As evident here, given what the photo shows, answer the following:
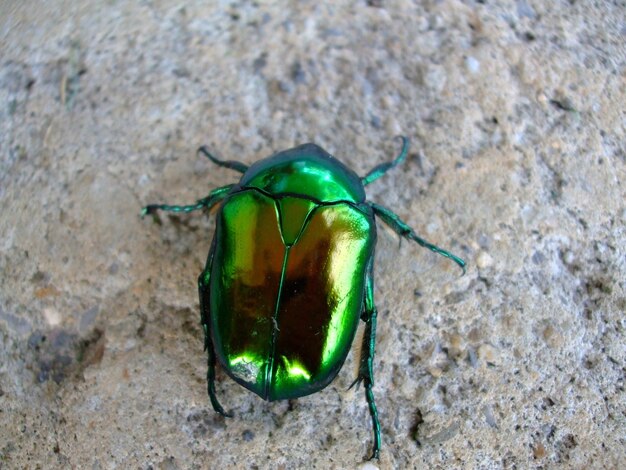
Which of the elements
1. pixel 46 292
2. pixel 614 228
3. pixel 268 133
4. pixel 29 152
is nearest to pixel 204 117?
pixel 268 133

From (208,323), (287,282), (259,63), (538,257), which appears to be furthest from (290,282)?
(259,63)

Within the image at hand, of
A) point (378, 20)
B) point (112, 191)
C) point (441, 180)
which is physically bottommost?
point (441, 180)

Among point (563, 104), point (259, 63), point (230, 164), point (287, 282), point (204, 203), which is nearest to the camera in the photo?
point (287, 282)

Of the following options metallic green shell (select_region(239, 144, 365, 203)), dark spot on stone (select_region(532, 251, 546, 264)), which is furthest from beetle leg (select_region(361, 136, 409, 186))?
dark spot on stone (select_region(532, 251, 546, 264))

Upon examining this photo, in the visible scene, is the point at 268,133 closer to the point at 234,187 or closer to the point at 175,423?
the point at 234,187

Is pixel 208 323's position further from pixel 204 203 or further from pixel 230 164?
pixel 230 164

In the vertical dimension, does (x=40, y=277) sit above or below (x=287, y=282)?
below

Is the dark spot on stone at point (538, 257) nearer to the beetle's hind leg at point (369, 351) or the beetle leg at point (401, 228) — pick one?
the beetle leg at point (401, 228)
